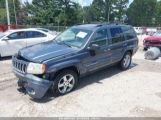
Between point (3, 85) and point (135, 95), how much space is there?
152 inches

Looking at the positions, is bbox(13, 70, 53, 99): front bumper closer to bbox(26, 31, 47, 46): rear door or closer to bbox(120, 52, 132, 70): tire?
bbox(120, 52, 132, 70): tire

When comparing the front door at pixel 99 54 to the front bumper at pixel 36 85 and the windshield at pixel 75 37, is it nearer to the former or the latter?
the windshield at pixel 75 37

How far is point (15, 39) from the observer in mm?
10523

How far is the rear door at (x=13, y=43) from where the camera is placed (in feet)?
33.4

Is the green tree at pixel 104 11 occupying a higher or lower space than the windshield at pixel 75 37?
higher

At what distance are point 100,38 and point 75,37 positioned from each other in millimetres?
789

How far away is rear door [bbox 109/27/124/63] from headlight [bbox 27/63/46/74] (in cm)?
283

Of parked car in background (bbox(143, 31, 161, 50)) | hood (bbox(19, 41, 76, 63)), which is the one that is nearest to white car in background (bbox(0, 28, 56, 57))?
hood (bbox(19, 41, 76, 63))

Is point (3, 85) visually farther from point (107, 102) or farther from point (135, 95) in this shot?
point (135, 95)

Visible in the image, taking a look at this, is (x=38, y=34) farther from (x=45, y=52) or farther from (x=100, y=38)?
(x=45, y=52)

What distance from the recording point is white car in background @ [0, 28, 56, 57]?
33.4 ft

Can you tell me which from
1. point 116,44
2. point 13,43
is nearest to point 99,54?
point 116,44

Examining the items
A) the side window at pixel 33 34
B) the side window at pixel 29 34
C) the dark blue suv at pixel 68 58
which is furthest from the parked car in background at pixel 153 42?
the side window at pixel 29 34

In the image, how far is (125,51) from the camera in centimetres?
813
